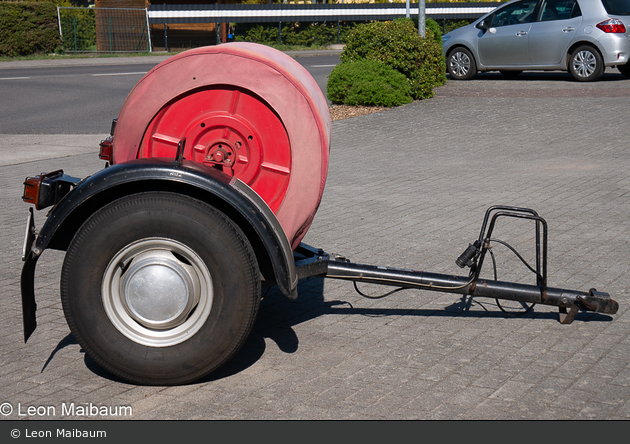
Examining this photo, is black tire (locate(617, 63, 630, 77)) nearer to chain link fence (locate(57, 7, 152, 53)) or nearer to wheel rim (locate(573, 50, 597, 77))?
wheel rim (locate(573, 50, 597, 77))

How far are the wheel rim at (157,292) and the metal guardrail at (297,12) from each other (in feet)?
98.9

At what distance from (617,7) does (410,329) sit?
43.9 feet

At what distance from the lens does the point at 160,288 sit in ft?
11.1

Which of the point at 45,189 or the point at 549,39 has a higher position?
the point at 549,39

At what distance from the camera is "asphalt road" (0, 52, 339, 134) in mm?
13281

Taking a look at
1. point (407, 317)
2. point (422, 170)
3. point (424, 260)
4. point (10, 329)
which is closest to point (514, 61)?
point (422, 170)

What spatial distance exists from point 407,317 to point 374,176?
14.5 ft

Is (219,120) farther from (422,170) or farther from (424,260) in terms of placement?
(422,170)

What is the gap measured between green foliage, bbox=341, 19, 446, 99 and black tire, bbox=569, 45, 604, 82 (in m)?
3.20

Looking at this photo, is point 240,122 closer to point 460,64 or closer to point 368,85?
point 368,85

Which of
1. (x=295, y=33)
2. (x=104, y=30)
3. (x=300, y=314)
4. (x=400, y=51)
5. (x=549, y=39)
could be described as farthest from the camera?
(x=295, y=33)

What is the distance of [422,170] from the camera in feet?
29.6

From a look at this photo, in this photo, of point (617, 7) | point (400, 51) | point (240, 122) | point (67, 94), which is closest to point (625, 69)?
point (617, 7)

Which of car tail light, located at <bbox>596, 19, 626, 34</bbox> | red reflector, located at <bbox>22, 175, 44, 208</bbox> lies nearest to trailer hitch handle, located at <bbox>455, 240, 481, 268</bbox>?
red reflector, located at <bbox>22, 175, 44, 208</bbox>
